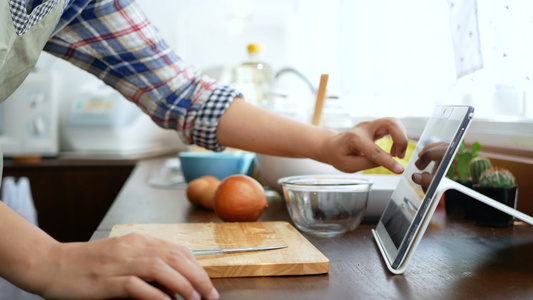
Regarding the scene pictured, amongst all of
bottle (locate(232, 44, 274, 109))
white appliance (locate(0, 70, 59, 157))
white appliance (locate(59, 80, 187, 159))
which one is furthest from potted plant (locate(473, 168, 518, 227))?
white appliance (locate(0, 70, 59, 157))

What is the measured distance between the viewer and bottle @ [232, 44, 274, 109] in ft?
6.85

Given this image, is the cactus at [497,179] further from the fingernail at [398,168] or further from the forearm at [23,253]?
the forearm at [23,253]

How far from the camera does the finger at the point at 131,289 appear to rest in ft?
1.59

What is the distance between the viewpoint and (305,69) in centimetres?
300

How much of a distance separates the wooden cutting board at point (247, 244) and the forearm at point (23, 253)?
0.17 meters

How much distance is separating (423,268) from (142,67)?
60 cm

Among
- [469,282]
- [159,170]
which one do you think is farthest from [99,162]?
[469,282]

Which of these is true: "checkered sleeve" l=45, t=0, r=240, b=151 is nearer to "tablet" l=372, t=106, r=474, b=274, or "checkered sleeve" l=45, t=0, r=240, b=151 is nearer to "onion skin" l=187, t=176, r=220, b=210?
"onion skin" l=187, t=176, r=220, b=210

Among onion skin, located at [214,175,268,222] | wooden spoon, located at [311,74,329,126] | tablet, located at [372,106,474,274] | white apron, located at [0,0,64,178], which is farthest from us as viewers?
wooden spoon, located at [311,74,329,126]

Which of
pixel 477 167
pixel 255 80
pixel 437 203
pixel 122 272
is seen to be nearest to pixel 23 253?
pixel 122 272

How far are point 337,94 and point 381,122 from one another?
2.73 ft

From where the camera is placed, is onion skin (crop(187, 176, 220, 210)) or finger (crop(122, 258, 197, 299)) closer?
finger (crop(122, 258, 197, 299))

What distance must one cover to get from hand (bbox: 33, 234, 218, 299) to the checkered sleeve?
1.73 feet

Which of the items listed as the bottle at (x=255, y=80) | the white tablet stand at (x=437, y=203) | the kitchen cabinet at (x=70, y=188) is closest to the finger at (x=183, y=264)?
the white tablet stand at (x=437, y=203)
